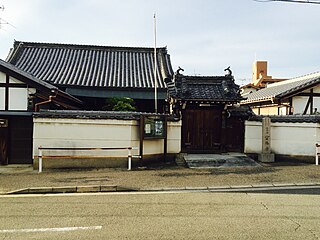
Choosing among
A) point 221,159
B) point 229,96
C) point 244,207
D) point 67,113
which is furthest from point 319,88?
point 67,113

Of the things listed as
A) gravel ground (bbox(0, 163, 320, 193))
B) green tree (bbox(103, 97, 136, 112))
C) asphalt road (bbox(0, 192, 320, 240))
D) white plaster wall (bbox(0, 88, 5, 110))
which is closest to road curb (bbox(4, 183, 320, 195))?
gravel ground (bbox(0, 163, 320, 193))

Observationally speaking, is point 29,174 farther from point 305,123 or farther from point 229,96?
point 305,123

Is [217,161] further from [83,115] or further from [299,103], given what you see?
[299,103]

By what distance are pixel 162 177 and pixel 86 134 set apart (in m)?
4.01

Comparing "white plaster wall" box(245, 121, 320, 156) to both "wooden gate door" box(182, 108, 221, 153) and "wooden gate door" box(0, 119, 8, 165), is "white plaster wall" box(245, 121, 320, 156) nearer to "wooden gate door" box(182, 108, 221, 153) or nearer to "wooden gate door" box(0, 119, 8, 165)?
"wooden gate door" box(182, 108, 221, 153)

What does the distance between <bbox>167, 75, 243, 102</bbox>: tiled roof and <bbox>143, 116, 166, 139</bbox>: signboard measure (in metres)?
1.55

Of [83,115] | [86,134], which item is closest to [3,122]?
[83,115]

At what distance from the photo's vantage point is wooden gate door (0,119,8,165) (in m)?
12.5

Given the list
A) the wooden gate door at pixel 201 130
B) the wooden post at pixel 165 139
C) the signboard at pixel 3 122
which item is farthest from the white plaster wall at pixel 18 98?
the wooden gate door at pixel 201 130

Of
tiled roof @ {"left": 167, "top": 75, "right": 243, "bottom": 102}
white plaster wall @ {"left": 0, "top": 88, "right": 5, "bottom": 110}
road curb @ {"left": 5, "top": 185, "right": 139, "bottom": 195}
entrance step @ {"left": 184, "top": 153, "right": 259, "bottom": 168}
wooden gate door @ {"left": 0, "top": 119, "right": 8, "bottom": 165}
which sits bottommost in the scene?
road curb @ {"left": 5, "top": 185, "right": 139, "bottom": 195}

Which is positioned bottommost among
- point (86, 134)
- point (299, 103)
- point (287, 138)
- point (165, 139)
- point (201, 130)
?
point (165, 139)

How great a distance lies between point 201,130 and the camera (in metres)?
14.1

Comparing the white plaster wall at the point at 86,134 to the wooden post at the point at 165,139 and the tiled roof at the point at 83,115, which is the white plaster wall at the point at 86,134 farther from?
the wooden post at the point at 165,139

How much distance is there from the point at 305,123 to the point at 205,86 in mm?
5216
